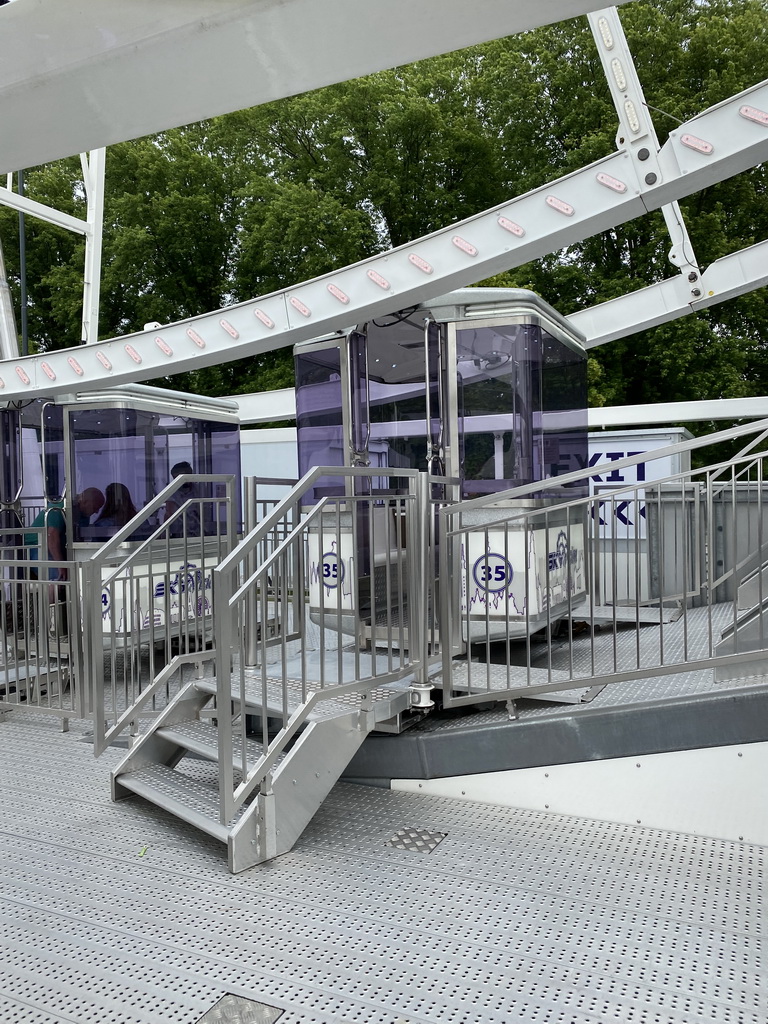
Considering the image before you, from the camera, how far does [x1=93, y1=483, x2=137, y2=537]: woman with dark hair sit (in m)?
A: 7.35

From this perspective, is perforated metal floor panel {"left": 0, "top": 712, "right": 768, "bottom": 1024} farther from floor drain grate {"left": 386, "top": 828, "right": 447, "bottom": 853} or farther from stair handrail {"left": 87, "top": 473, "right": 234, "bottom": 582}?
stair handrail {"left": 87, "top": 473, "right": 234, "bottom": 582}

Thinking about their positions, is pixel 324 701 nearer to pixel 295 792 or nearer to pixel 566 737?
pixel 295 792

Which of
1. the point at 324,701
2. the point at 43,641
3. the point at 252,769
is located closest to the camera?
the point at 252,769

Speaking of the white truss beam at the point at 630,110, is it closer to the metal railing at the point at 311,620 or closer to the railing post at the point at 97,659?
the metal railing at the point at 311,620

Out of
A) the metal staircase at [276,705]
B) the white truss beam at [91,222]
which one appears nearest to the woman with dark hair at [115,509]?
the metal staircase at [276,705]

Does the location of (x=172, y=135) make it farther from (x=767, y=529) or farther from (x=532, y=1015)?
(x=532, y=1015)

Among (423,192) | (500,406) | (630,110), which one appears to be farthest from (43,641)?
(423,192)

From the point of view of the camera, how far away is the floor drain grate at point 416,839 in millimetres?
4062

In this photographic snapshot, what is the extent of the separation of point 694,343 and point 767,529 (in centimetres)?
1268

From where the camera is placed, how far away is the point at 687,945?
10.2 ft

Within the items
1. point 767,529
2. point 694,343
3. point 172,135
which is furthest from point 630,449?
point 172,135

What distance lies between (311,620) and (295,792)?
6.75ft

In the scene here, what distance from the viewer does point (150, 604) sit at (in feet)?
17.3

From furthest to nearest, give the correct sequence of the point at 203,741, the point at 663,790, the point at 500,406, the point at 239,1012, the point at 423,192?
the point at 423,192 < the point at 500,406 < the point at 203,741 < the point at 663,790 < the point at 239,1012
